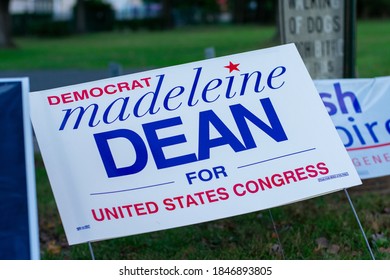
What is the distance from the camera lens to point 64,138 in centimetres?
460

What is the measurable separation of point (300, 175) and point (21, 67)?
756 inches

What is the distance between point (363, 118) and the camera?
21.1 ft

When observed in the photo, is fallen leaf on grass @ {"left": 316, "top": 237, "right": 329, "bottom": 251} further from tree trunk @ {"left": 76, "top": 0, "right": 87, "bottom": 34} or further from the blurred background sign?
tree trunk @ {"left": 76, "top": 0, "right": 87, "bottom": 34}

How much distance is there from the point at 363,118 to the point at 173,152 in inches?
94.7

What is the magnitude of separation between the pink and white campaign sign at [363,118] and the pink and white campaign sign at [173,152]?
1749 mm

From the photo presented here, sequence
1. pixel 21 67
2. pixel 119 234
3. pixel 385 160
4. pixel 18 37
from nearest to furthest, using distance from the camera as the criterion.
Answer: pixel 119 234, pixel 385 160, pixel 21 67, pixel 18 37

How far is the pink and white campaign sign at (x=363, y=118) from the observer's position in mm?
6375

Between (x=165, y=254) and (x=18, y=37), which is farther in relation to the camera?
(x=18, y=37)

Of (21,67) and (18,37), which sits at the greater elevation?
(21,67)

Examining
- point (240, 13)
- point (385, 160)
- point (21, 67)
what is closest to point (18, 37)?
point (240, 13)

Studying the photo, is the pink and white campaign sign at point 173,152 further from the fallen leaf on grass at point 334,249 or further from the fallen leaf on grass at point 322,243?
the fallen leaf on grass at point 322,243

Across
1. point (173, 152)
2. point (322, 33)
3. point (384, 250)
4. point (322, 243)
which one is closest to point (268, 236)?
point (322, 243)

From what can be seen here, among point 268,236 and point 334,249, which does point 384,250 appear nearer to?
point 334,249

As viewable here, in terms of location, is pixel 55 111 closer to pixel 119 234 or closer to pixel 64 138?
pixel 64 138
